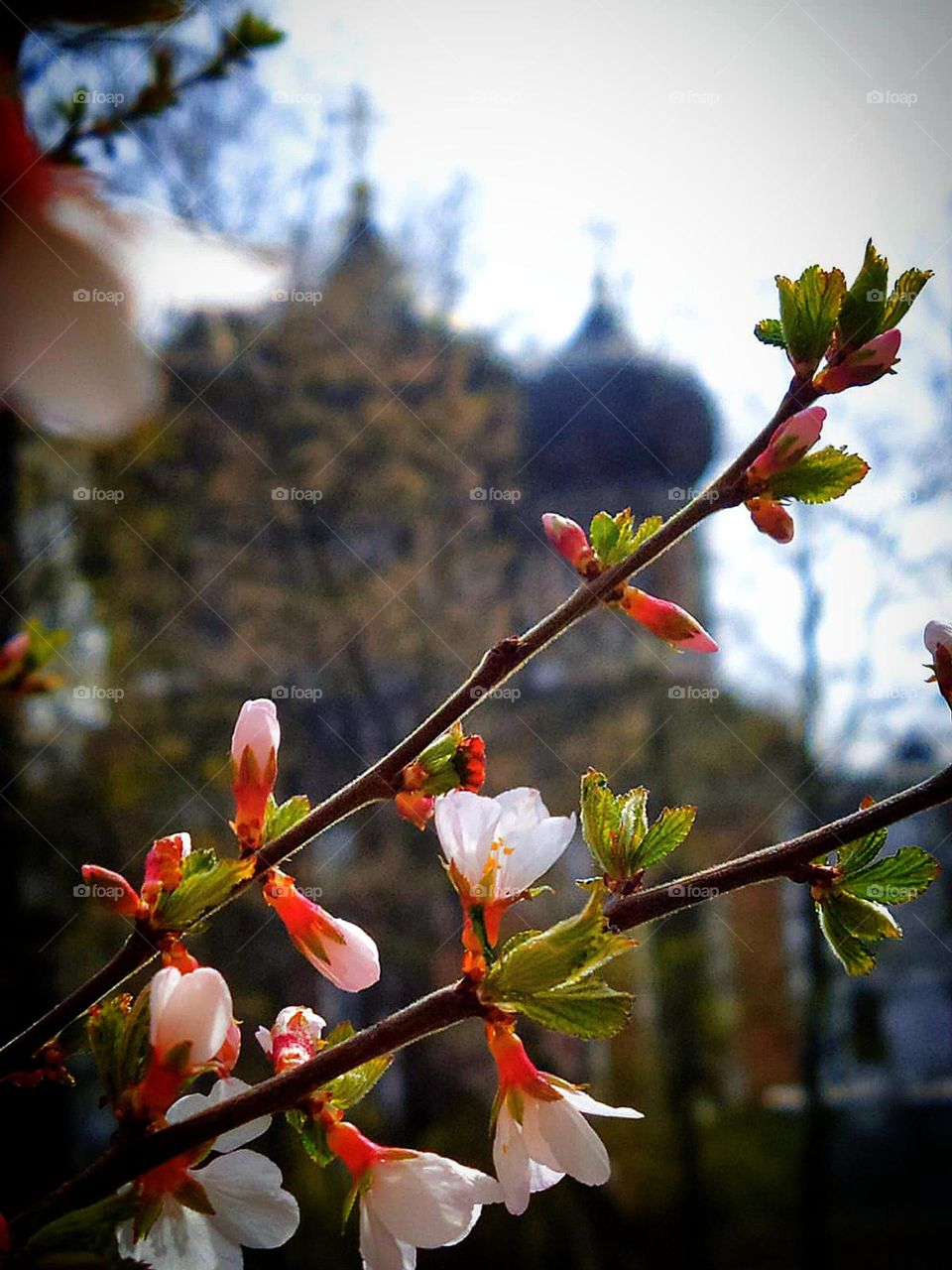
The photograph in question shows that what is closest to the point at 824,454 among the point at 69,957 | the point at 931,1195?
the point at 69,957

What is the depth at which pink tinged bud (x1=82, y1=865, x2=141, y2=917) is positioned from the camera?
0.23 meters

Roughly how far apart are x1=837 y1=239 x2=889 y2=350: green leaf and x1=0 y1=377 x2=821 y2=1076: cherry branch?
1 centimetres

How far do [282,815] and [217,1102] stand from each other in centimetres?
7

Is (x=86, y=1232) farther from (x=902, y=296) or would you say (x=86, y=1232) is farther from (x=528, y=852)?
(x=902, y=296)

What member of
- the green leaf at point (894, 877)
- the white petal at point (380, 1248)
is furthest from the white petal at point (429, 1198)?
the green leaf at point (894, 877)

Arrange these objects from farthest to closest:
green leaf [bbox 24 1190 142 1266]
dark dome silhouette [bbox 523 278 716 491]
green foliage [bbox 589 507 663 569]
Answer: dark dome silhouette [bbox 523 278 716 491] → green foliage [bbox 589 507 663 569] → green leaf [bbox 24 1190 142 1266]

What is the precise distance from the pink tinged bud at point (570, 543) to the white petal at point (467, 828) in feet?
0.23

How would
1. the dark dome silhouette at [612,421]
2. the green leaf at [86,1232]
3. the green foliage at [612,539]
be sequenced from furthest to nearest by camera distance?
1. the dark dome silhouette at [612,421]
2. the green foliage at [612,539]
3. the green leaf at [86,1232]

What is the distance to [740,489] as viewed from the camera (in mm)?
260

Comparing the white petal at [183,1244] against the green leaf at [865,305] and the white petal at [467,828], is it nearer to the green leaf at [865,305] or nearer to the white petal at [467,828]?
the white petal at [467,828]

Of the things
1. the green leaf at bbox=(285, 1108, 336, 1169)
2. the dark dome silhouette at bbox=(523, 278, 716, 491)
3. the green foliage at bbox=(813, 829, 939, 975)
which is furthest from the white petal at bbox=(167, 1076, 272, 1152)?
the dark dome silhouette at bbox=(523, 278, 716, 491)

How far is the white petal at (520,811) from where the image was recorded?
236 millimetres

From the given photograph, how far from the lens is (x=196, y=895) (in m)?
0.22

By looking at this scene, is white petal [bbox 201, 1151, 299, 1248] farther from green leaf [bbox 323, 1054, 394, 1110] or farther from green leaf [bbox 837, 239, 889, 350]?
green leaf [bbox 837, 239, 889, 350]
